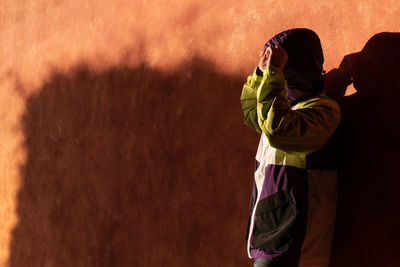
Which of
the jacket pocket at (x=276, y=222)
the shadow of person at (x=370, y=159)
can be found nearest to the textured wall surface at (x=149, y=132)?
the shadow of person at (x=370, y=159)

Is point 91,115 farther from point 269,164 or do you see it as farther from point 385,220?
point 385,220

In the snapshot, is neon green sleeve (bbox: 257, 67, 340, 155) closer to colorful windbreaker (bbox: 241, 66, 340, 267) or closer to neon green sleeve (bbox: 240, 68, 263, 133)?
colorful windbreaker (bbox: 241, 66, 340, 267)

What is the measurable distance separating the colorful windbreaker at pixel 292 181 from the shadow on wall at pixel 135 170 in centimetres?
38

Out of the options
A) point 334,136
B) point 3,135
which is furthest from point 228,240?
point 3,135

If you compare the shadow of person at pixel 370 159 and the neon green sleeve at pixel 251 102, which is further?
the neon green sleeve at pixel 251 102

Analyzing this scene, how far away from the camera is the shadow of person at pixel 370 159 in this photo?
107cm

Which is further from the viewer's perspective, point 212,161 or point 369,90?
point 212,161

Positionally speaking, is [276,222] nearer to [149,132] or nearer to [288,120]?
[288,120]

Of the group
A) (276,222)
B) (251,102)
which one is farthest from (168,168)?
(276,222)

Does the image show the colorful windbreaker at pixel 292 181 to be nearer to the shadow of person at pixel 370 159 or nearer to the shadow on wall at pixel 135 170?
the shadow of person at pixel 370 159

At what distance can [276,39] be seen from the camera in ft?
3.68

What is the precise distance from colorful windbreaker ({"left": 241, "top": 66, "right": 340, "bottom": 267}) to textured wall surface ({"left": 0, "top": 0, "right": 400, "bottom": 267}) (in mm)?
100

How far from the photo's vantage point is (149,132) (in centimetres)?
196

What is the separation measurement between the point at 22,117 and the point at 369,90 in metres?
2.49
